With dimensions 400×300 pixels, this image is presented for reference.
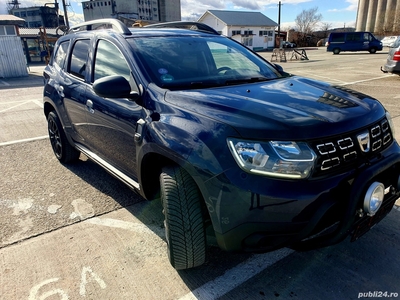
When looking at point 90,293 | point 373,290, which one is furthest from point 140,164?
point 373,290

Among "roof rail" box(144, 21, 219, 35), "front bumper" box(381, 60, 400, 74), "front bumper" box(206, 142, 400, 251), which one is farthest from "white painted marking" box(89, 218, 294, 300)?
"front bumper" box(381, 60, 400, 74)

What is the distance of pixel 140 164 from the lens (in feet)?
8.29

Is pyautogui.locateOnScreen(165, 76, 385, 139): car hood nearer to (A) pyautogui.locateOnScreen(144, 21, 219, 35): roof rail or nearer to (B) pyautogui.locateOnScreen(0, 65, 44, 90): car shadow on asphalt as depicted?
(A) pyautogui.locateOnScreen(144, 21, 219, 35): roof rail

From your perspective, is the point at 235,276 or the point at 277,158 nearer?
the point at 277,158

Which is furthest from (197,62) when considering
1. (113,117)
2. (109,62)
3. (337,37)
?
(337,37)

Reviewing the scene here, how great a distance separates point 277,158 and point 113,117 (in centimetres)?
158

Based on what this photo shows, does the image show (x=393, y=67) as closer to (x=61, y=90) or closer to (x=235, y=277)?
(x=61, y=90)

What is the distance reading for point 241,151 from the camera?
187 cm

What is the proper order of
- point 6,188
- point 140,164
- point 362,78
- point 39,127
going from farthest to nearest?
point 362,78 → point 39,127 → point 6,188 → point 140,164

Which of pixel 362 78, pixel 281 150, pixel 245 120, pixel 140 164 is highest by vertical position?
pixel 245 120

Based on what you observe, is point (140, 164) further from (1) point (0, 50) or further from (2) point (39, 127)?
(1) point (0, 50)

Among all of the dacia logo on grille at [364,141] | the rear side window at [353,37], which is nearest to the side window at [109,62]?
the dacia logo on grille at [364,141]

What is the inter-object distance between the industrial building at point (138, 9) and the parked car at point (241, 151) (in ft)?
282

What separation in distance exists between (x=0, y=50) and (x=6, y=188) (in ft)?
51.9
